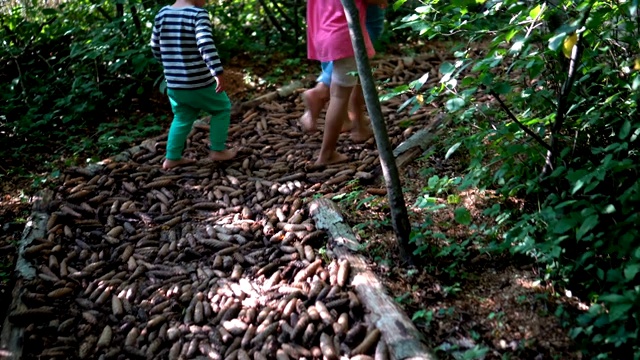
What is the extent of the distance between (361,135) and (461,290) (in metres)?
2.14

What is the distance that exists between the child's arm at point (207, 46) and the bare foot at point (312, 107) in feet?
2.80

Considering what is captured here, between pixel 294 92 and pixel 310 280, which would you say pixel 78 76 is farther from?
pixel 310 280

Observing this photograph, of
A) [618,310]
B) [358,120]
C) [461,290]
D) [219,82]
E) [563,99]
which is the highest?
[563,99]

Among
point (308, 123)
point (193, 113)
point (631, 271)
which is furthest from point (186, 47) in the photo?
point (631, 271)

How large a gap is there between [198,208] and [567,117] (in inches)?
101

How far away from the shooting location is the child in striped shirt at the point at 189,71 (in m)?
4.67

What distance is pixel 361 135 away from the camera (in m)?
5.09

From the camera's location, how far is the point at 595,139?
11.6 ft

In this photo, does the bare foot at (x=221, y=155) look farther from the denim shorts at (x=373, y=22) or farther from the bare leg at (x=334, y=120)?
the denim shorts at (x=373, y=22)

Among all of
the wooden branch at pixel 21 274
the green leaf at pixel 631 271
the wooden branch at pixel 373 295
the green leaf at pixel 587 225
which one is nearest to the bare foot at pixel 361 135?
the wooden branch at pixel 373 295

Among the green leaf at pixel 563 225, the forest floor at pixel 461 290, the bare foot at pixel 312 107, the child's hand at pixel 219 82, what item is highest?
the child's hand at pixel 219 82

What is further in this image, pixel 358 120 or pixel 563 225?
pixel 358 120

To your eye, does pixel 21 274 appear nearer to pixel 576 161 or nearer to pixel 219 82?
pixel 219 82

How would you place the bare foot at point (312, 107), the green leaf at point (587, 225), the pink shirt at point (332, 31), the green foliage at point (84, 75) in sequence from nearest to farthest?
the green leaf at point (587, 225) → the pink shirt at point (332, 31) → the bare foot at point (312, 107) → the green foliage at point (84, 75)
